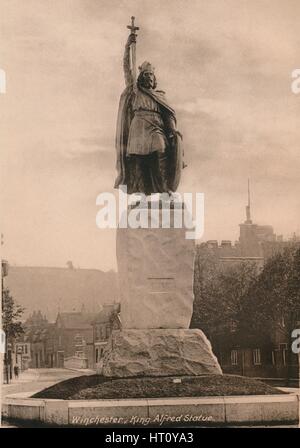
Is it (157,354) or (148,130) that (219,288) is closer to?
(157,354)

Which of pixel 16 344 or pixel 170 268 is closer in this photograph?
pixel 170 268

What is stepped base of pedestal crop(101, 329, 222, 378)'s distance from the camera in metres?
12.2

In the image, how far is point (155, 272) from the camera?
41.2ft

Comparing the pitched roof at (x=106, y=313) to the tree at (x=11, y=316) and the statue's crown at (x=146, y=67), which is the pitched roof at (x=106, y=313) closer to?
the tree at (x=11, y=316)

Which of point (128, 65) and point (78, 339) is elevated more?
point (128, 65)

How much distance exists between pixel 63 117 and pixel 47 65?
0.84 metres

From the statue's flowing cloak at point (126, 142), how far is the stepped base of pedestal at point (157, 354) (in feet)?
7.23

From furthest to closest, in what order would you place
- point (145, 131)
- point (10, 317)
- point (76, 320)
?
point (76, 320), point (10, 317), point (145, 131)

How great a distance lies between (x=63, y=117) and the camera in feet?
45.5

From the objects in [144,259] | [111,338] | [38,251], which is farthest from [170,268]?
[38,251]

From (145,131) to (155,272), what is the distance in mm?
2058

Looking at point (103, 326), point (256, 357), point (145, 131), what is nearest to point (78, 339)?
point (103, 326)

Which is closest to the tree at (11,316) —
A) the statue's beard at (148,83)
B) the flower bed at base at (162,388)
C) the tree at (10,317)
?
the tree at (10,317)

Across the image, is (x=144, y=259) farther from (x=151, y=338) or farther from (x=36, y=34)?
(x=36, y=34)
